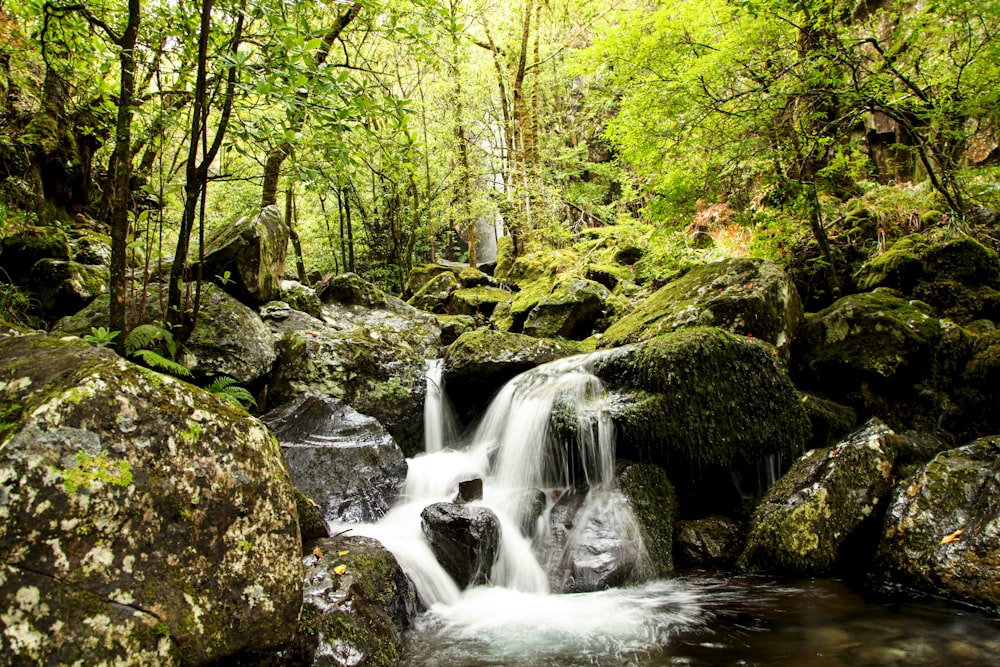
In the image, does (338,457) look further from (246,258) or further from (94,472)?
(94,472)

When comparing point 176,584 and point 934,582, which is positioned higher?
point 176,584

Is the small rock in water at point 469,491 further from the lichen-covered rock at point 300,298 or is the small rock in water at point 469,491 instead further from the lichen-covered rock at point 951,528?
the lichen-covered rock at point 300,298

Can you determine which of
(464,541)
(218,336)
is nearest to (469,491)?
(464,541)

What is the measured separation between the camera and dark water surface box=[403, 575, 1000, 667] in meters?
3.34

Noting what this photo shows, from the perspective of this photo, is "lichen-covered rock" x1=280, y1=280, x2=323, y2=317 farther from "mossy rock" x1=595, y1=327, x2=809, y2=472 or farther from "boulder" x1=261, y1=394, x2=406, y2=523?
"mossy rock" x1=595, y1=327, x2=809, y2=472

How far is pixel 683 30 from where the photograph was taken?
633 cm

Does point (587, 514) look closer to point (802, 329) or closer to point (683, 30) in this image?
point (802, 329)

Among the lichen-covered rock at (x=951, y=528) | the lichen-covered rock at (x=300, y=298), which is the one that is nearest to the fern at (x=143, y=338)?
the lichen-covered rock at (x=300, y=298)

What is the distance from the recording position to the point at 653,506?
537 centimetres

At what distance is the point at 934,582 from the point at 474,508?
12.6 feet

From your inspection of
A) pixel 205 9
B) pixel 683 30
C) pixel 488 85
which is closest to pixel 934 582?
pixel 683 30

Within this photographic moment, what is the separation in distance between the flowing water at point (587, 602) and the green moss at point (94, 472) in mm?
2343

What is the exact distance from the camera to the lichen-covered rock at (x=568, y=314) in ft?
32.1

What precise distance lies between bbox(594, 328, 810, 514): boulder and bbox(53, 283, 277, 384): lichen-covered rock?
4.41 meters
